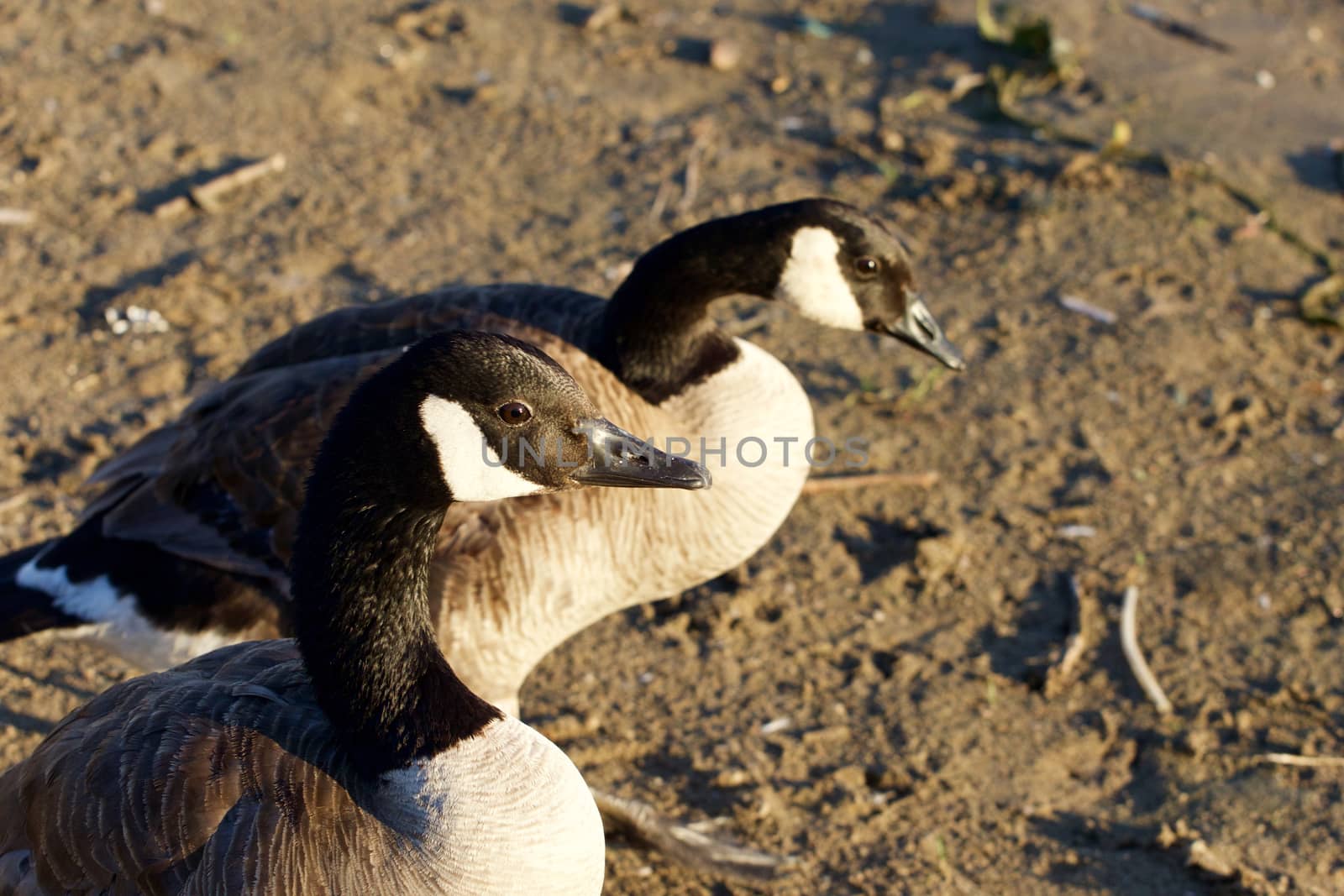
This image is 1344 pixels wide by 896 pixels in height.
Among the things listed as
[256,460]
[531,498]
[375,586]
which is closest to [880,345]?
[531,498]

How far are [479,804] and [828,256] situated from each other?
2112mm

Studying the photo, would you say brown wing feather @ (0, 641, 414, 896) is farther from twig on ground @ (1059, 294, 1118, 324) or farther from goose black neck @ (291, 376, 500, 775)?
twig on ground @ (1059, 294, 1118, 324)

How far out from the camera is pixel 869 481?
5.08 meters

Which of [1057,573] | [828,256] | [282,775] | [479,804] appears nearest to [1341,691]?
[1057,573]

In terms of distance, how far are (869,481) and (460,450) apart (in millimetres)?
2834

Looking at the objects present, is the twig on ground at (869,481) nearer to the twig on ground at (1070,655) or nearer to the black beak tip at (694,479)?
the twig on ground at (1070,655)

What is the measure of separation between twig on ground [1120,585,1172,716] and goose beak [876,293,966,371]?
1.11 metres

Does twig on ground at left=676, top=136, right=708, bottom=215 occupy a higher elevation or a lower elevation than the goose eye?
lower

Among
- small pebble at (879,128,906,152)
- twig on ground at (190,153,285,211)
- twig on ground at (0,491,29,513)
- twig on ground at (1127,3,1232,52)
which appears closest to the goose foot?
twig on ground at (0,491,29,513)

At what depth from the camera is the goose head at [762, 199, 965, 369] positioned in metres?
3.88

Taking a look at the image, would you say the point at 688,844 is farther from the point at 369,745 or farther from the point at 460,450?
the point at 460,450

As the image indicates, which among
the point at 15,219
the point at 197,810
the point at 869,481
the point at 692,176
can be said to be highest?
the point at 15,219

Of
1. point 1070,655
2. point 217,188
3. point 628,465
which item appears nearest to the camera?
point 628,465

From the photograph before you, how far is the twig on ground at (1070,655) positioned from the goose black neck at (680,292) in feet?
5.27
